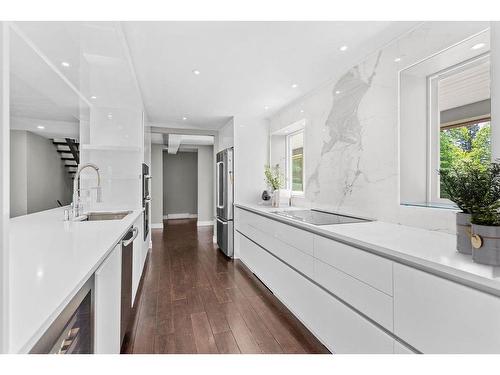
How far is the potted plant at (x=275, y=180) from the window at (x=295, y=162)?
0.16 meters

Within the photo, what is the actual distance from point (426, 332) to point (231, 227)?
3228 mm

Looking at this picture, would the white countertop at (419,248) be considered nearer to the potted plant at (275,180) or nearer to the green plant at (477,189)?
the green plant at (477,189)

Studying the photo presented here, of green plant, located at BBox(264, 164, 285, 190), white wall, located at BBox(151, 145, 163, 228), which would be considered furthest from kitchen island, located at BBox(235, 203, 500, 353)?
white wall, located at BBox(151, 145, 163, 228)

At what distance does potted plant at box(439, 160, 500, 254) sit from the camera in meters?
1.01

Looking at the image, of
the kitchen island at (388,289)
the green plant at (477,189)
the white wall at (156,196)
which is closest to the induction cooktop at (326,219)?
the kitchen island at (388,289)

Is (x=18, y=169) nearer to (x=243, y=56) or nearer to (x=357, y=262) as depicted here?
(x=243, y=56)

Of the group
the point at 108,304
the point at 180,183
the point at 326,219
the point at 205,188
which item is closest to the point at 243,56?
the point at 326,219

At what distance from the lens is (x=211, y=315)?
2.28 meters

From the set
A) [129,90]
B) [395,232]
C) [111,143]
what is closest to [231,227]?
[111,143]

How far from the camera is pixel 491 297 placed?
86cm

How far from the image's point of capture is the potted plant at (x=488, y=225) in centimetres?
94

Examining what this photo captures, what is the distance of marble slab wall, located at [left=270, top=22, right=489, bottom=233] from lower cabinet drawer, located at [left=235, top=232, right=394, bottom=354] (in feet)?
2.59

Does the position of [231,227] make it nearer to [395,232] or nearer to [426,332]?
[395,232]

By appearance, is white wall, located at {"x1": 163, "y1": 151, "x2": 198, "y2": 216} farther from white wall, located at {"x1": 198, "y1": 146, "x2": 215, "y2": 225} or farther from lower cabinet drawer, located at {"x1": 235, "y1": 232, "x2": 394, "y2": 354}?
lower cabinet drawer, located at {"x1": 235, "y1": 232, "x2": 394, "y2": 354}
